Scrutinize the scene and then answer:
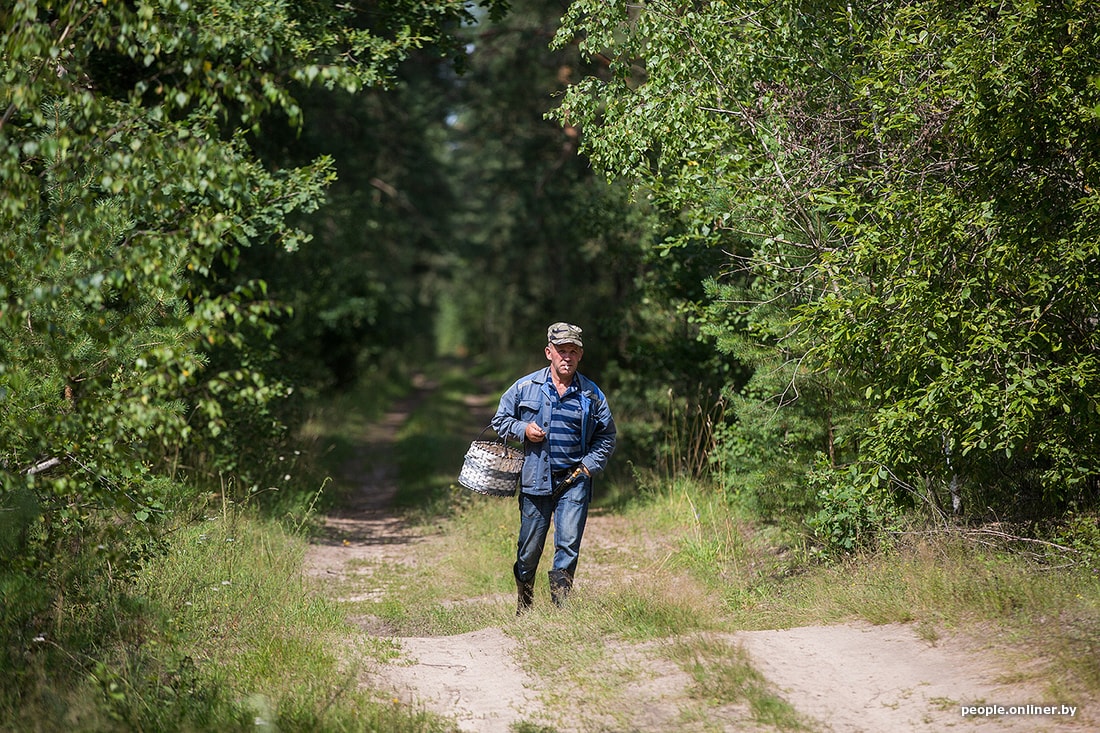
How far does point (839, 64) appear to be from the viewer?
8422 millimetres

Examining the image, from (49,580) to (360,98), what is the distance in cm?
1249

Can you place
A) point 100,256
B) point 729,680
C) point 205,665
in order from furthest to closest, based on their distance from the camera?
point 205,665
point 729,680
point 100,256

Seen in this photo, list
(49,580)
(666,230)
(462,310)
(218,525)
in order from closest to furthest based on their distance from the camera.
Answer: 1. (49,580)
2. (218,525)
3. (666,230)
4. (462,310)

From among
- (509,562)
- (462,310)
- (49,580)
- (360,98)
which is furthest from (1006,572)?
(462,310)

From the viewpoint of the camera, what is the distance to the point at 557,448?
291 inches

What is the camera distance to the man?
732cm

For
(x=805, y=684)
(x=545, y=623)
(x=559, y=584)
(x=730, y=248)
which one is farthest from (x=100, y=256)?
(x=730, y=248)

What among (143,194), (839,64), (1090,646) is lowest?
(1090,646)

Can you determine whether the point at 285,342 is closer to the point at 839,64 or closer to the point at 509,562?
the point at 509,562

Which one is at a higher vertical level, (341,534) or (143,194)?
(143,194)

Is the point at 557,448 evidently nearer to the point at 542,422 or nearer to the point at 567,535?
the point at 542,422

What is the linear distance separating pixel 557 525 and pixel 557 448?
55cm

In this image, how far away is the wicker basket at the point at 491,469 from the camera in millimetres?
7391

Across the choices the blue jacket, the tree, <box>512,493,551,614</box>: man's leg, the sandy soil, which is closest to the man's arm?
the blue jacket
